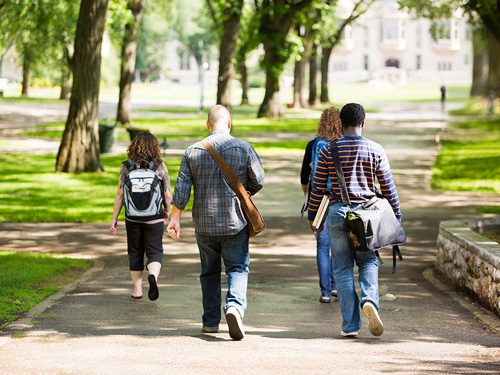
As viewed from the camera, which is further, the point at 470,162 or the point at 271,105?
the point at 271,105

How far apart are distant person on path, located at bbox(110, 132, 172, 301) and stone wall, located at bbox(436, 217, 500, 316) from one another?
9.27ft

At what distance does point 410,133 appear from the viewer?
39.1m

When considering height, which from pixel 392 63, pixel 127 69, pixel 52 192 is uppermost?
pixel 392 63

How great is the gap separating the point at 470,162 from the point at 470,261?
17.4 m

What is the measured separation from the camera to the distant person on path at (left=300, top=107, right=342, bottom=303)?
9445 mm

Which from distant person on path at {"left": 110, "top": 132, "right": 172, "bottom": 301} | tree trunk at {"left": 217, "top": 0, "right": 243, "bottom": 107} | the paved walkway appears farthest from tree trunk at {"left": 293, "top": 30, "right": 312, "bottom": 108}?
distant person on path at {"left": 110, "top": 132, "right": 172, "bottom": 301}

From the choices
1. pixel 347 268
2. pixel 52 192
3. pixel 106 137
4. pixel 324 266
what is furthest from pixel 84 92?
pixel 347 268

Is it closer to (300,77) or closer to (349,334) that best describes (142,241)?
(349,334)

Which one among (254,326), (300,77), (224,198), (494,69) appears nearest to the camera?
(224,198)

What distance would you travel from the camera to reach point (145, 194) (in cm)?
950

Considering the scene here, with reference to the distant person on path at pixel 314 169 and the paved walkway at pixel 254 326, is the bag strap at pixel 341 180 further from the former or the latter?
the distant person on path at pixel 314 169

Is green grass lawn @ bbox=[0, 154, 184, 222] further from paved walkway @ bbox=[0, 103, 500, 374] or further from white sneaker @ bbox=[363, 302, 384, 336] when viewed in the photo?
white sneaker @ bbox=[363, 302, 384, 336]

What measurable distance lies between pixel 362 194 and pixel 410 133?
1242 inches

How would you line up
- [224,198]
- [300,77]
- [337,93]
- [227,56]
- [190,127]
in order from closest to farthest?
[224,198]
[227,56]
[190,127]
[300,77]
[337,93]
